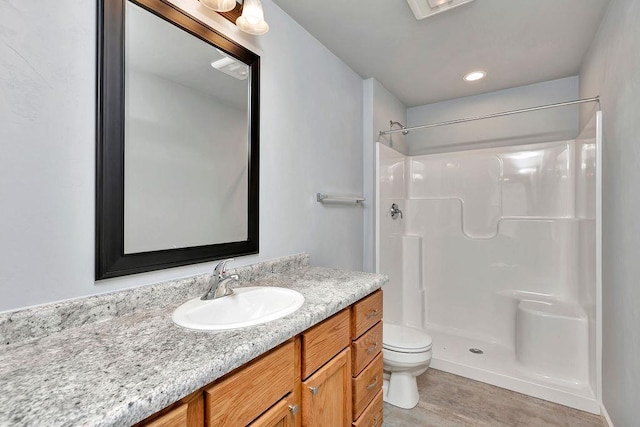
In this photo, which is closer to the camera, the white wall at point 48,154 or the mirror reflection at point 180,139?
the white wall at point 48,154

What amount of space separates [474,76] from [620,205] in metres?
1.49

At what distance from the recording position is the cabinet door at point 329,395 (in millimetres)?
1005

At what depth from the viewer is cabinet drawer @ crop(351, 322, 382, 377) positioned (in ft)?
4.27

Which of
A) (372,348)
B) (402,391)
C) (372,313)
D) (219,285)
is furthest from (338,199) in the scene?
(402,391)

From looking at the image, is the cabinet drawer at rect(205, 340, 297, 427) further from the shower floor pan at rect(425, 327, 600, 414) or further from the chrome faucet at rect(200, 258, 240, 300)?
the shower floor pan at rect(425, 327, 600, 414)

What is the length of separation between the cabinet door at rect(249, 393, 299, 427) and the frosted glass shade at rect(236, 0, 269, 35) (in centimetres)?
141

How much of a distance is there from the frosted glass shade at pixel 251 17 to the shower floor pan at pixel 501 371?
2520 mm

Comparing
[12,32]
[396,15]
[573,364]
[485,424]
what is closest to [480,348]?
[573,364]

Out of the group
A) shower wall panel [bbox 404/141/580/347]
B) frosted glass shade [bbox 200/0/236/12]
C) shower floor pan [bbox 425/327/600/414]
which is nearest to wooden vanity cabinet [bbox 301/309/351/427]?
frosted glass shade [bbox 200/0/236/12]

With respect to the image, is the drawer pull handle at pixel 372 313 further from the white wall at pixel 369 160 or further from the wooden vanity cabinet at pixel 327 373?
the white wall at pixel 369 160

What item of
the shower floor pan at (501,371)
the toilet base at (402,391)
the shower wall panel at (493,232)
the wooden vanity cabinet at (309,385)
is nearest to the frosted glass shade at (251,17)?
the wooden vanity cabinet at (309,385)

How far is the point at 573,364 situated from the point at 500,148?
69.2 inches

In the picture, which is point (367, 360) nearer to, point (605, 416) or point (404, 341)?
point (404, 341)

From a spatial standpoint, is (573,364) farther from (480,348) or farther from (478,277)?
(478,277)
